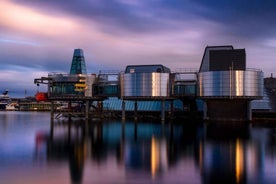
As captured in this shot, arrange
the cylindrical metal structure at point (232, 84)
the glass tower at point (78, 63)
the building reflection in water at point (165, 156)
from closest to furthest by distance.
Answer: the building reflection in water at point (165, 156) → the cylindrical metal structure at point (232, 84) → the glass tower at point (78, 63)

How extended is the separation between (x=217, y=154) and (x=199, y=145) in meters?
8.37

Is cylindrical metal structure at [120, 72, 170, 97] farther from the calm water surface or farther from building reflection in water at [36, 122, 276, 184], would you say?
the calm water surface

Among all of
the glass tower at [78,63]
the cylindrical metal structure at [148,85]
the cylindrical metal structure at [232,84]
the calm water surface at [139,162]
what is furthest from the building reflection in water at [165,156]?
the glass tower at [78,63]

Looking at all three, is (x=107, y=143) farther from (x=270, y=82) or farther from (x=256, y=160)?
(x=270, y=82)

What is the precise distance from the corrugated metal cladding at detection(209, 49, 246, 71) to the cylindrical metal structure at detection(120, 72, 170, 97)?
21.1 metres

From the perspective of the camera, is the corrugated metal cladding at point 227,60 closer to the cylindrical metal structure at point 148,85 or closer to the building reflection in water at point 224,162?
the cylindrical metal structure at point 148,85

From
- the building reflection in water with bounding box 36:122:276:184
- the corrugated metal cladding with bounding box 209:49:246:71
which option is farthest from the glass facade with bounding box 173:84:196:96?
the building reflection in water with bounding box 36:122:276:184

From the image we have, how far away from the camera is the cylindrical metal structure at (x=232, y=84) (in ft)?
368

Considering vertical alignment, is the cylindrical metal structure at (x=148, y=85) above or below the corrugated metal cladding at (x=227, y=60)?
below

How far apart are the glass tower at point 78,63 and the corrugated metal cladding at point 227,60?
56.3 meters

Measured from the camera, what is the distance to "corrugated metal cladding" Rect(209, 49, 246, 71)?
5044 inches

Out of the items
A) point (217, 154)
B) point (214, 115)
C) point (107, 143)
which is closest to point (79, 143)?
point (107, 143)

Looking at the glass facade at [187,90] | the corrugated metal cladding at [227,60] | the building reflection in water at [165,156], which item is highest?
the corrugated metal cladding at [227,60]

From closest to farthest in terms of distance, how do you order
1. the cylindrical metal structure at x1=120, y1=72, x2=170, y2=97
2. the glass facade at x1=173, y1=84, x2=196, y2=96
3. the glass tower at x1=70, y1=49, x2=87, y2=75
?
1. the cylindrical metal structure at x1=120, y1=72, x2=170, y2=97
2. the glass facade at x1=173, y1=84, x2=196, y2=96
3. the glass tower at x1=70, y1=49, x2=87, y2=75
